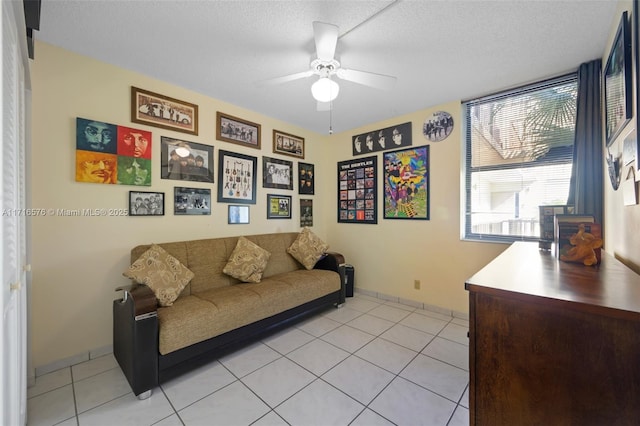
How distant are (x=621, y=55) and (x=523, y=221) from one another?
5.65ft

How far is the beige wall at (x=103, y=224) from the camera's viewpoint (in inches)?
79.1

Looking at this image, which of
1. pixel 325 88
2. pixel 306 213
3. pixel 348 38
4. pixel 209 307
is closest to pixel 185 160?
pixel 209 307

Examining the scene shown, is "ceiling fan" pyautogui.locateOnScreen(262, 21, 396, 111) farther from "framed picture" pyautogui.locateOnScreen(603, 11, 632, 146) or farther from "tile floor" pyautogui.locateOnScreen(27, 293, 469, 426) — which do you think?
"tile floor" pyautogui.locateOnScreen(27, 293, 469, 426)

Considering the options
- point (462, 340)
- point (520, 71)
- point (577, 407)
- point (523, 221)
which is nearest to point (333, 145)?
point (520, 71)

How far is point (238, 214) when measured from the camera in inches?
128

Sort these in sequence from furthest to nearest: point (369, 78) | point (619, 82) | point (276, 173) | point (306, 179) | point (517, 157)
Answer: point (306, 179), point (276, 173), point (517, 157), point (369, 78), point (619, 82)

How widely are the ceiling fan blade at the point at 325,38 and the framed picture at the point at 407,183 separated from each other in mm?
1979

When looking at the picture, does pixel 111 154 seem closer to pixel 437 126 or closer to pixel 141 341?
pixel 141 341

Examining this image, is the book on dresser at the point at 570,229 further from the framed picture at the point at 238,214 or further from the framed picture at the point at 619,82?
the framed picture at the point at 238,214

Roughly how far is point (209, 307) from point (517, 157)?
342 cm

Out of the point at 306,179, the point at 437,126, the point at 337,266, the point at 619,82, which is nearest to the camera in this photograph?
the point at 619,82

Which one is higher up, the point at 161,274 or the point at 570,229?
the point at 570,229

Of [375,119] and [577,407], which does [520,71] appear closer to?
[375,119]

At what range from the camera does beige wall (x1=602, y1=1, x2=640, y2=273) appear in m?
1.27
